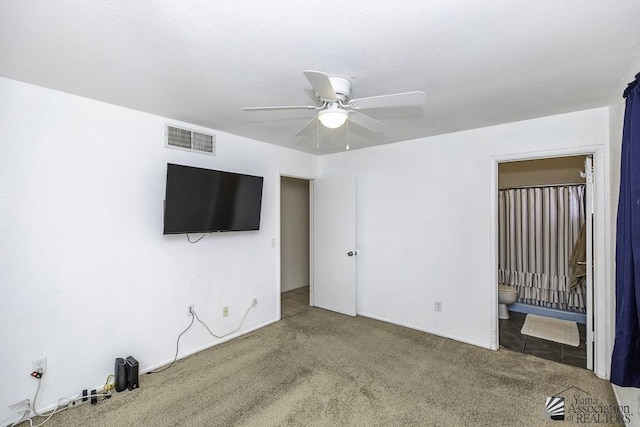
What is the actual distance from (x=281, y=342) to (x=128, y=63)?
287 cm

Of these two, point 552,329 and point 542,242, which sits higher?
point 542,242


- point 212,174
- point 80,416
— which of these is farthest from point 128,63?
point 80,416

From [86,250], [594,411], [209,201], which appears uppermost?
[209,201]

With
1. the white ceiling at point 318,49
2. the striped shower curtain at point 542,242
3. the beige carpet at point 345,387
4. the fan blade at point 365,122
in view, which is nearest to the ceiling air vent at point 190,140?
the white ceiling at point 318,49

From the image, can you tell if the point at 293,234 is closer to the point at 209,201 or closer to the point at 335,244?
the point at 335,244

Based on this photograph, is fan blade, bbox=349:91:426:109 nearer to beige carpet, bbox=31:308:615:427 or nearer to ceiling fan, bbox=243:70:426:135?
ceiling fan, bbox=243:70:426:135

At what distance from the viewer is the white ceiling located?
4.47 feet

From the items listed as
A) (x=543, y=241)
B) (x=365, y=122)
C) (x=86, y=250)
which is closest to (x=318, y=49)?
(x=365, y=122)

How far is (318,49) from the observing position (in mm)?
1659

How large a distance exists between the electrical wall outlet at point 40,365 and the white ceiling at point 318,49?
1982mm

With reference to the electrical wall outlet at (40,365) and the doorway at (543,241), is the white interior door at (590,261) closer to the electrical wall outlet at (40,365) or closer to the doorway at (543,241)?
the doorway at (543,241)

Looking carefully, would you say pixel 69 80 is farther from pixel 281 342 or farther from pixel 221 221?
pixel 281 342

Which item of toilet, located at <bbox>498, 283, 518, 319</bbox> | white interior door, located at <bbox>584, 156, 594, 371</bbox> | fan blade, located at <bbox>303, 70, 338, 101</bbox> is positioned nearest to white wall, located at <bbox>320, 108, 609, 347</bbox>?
white interior door, located at <bbox>584, 156, 594, 371</bbox>

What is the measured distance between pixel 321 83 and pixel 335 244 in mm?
3004
